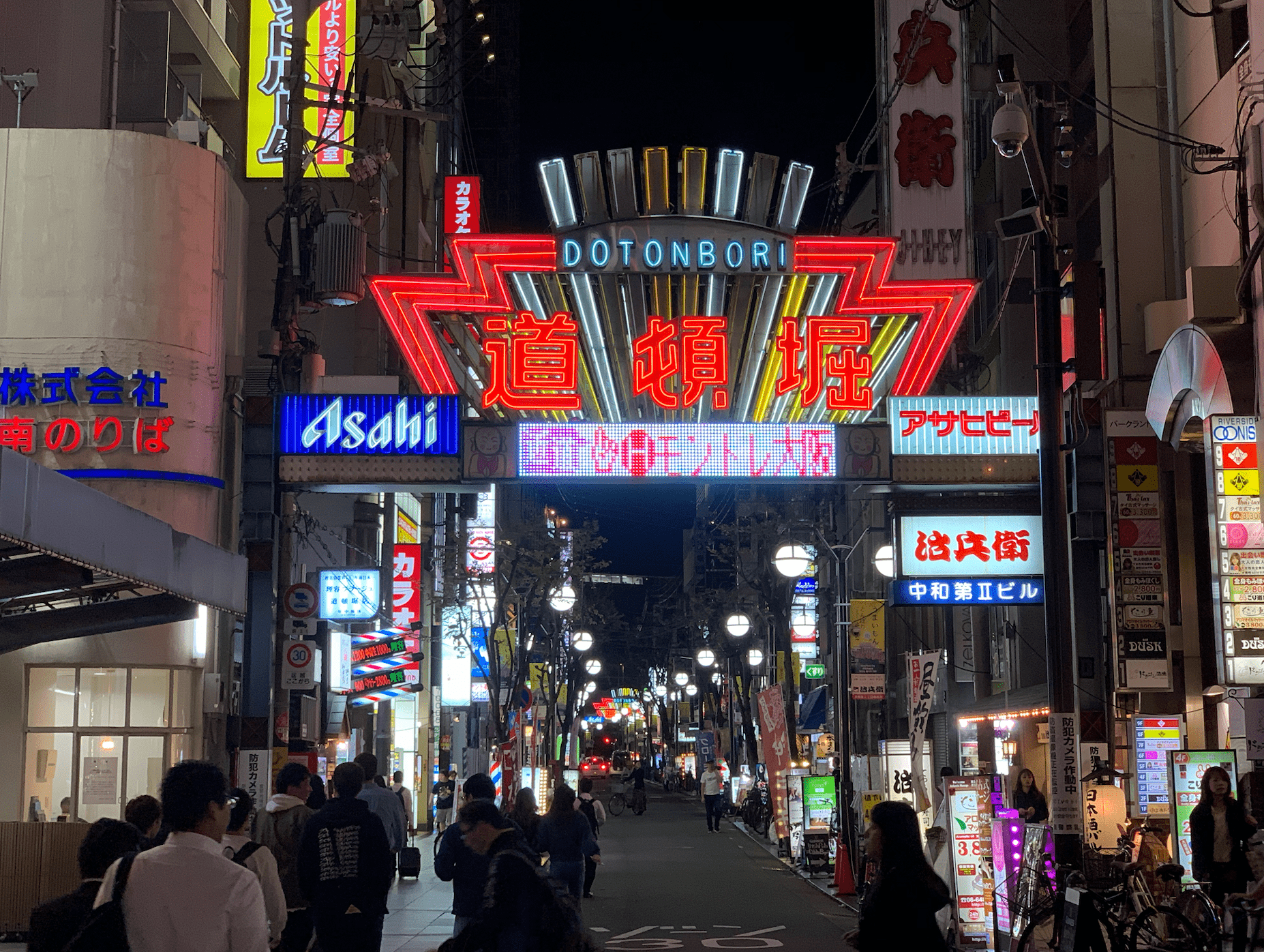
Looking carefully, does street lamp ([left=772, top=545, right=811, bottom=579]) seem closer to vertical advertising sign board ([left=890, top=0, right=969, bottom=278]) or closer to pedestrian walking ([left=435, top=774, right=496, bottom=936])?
vertical advertising sign board ([left=890, top=0, right=969, bottom=278])

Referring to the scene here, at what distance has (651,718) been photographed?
141m

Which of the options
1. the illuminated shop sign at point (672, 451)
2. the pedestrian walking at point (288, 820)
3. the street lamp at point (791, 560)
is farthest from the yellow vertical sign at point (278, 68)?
the pedestrian walking at point (288, 820)

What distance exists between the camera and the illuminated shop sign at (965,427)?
64.5ft

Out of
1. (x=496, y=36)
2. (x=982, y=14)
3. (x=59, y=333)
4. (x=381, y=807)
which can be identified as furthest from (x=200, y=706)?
(x=496, y=36)

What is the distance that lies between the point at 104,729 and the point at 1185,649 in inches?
584

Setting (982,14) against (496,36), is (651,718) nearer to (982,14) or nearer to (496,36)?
(496,36)

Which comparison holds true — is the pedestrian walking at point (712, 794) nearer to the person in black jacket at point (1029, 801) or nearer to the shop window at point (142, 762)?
the shop window at point (142, 762)

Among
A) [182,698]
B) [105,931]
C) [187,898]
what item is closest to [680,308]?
[182,698]

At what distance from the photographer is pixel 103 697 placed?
2186cm

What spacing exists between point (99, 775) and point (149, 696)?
1.27 meters

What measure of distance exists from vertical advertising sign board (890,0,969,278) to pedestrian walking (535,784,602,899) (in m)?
12.0

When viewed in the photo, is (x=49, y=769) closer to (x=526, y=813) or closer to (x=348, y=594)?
(x=348, y=594)

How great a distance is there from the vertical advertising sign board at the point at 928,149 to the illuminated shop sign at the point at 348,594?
10.7 metres

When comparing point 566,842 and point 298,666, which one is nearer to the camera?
point 566,842
